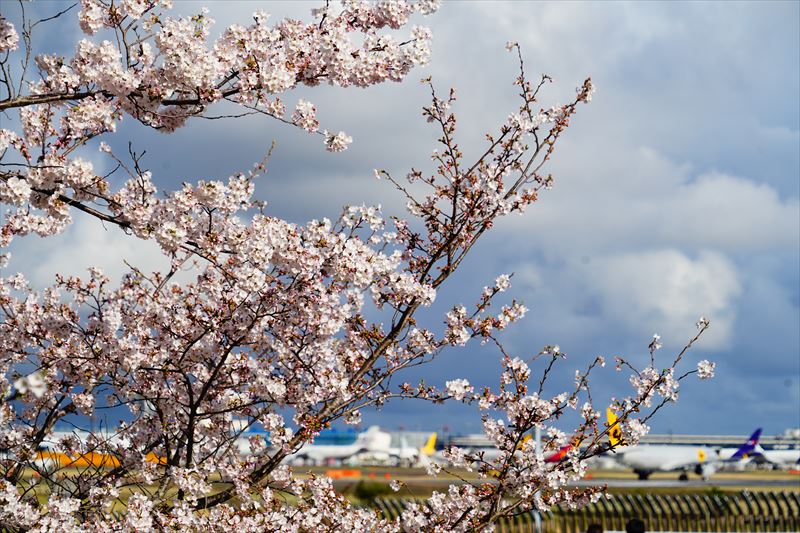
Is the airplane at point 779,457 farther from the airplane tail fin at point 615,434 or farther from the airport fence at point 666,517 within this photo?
the airplane tail fin at point 615,434

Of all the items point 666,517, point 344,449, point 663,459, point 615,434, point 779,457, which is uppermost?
point 344,449

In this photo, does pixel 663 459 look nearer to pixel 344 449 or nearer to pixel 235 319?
pixel 344 449

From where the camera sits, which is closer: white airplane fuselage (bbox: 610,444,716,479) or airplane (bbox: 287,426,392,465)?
white airplane fuselage (bbox: 610,444,716,479)

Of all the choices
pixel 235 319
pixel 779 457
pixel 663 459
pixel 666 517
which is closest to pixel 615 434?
pixel 235 319

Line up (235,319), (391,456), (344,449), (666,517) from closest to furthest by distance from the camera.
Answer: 1. (235,319)
2. (666,517)
3. (344,449)
4. (391,456)

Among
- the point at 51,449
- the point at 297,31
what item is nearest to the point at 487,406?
the point at 297,31

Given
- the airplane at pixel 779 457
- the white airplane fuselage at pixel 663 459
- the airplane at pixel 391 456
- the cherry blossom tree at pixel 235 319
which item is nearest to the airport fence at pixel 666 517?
the cherry blossom tree at pixel 235 319

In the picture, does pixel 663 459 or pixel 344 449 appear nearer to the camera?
pixel 663 459

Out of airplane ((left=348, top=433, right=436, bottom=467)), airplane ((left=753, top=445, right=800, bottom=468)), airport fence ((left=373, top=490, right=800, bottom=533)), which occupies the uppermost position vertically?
airplane ((left=348, top=433, right=436, bottom=467))

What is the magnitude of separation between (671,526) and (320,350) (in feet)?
95.5

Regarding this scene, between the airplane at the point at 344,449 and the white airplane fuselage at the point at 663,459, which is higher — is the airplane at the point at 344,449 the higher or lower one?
the higher one

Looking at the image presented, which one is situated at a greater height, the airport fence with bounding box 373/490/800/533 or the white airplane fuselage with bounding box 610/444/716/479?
the white airplane fuselage with bounding box 610/444/716/479

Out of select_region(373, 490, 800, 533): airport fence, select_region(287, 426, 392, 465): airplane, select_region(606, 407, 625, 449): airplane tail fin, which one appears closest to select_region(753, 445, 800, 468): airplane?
select_region(287, 426, 392, 465): airplane

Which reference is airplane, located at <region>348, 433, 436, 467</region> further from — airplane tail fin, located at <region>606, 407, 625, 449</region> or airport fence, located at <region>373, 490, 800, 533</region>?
airplane tail fin, located at <region>606, 407, 625, 449</region>
